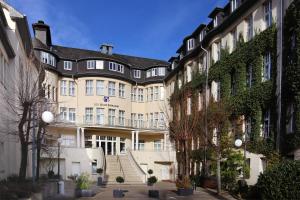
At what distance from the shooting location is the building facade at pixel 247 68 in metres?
22.8

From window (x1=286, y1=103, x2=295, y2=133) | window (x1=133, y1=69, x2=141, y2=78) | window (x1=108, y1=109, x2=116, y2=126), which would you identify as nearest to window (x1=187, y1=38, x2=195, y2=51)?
window (x1=133, y1=69, x2=141, y2=78)

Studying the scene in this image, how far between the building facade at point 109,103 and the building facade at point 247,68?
12641 millimetres

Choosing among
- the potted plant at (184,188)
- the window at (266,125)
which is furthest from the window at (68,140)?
the window at (266,125)

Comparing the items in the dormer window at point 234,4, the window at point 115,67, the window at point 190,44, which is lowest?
the window at point 115,67

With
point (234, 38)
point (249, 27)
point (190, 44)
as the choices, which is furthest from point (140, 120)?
point (249, 27)

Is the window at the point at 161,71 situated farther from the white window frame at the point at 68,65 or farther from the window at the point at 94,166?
the window at the point at 94,166

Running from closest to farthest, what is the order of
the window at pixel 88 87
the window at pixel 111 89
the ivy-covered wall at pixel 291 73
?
the ivy-covered wall at pixel 291 73
the window at pixel 88 87
the window at pixel 111 89

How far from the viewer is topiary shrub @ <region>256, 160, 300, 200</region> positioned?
13.6 meters

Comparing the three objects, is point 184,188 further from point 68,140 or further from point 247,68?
point 68,140

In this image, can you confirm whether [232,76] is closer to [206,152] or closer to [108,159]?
[206,152]

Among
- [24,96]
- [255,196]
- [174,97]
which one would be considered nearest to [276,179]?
[255,196]

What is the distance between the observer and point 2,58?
784 inches

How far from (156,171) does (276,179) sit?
30.2 metres

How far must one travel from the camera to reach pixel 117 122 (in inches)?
1823
